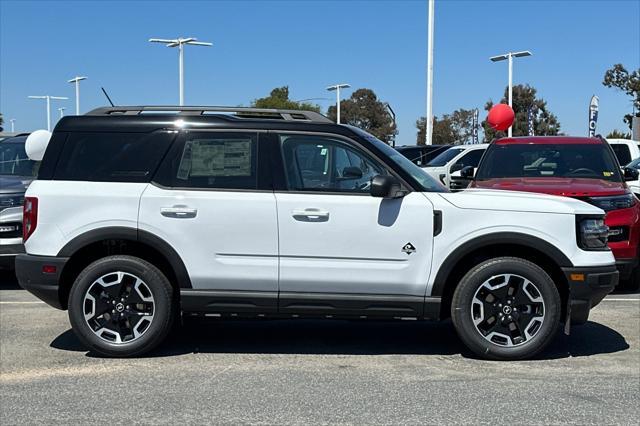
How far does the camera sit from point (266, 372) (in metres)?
5.17

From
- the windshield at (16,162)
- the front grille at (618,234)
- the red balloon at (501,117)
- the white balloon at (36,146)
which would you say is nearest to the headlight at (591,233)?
the front grille at (618,234)

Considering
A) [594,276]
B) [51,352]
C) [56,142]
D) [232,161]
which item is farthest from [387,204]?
[51,352]

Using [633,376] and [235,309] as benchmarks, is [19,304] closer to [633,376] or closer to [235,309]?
[235,309]

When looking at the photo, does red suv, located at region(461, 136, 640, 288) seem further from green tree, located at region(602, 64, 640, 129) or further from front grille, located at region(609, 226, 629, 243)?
green tree, located at region(602, 64, 640, 129)

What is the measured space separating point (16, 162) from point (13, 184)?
1314 mm

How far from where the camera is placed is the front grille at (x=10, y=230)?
784 centimetres

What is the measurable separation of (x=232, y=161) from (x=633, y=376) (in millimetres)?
3424

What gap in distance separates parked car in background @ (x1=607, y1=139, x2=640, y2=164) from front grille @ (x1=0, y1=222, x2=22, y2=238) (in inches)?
436

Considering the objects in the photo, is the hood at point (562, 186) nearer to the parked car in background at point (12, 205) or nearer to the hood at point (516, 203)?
the hood at point (516, 203)

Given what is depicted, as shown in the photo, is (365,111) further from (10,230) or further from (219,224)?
(219,224)

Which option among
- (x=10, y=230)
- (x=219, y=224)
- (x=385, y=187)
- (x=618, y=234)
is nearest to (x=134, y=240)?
(x=219, y=224)

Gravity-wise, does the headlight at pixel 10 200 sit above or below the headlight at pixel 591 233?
above

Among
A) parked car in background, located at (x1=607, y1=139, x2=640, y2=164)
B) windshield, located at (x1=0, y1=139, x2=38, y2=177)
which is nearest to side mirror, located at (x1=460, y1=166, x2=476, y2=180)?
windshield, located at (x1=0, y1=139, x2=38, y2=177)

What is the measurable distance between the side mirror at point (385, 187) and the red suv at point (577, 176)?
9.52ft
